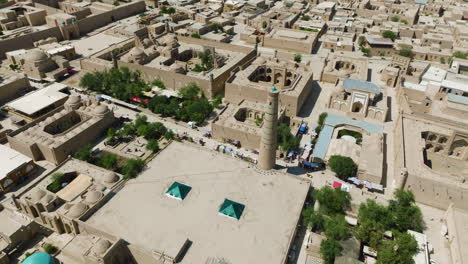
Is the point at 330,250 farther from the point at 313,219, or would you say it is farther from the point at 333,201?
the point at 333,201

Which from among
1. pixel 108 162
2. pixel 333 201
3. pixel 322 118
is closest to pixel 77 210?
pixel 108 162

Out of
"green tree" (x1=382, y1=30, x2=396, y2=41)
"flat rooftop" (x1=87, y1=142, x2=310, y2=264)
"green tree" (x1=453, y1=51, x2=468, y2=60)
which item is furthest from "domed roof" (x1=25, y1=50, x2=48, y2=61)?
"green tree" (x1=453, y1=51, x2=468, y2=60)

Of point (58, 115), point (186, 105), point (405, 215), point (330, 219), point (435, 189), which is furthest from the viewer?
point (186, 105)

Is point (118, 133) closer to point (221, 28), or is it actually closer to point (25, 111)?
point (25, 111)

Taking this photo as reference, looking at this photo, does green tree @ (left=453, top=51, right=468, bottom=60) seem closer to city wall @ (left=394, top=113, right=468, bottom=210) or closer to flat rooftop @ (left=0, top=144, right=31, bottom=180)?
city wall @ (left=394, top=113, right=468, bottom=210)

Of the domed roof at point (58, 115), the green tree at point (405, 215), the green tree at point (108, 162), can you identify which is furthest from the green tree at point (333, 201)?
the domed roof at point (58, 115)
